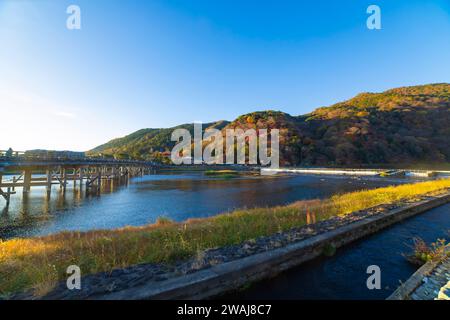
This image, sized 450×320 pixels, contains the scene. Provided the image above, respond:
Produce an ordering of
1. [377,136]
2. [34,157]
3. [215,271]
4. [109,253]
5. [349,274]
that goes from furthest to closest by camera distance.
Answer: [377,136], [34,157], [109,253], [349,274], [215,271]

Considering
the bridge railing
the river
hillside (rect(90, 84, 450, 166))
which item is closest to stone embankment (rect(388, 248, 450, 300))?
the river

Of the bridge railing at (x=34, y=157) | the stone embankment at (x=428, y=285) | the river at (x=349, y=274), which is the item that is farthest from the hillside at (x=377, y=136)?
the stone embankment at (x=428, y=285)

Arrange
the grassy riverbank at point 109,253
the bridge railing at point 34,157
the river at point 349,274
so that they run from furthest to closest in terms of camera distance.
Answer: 1. the bridge railing at point 34,157
2. the river at point 349,274
3. the grassy riverbank at point 109,253

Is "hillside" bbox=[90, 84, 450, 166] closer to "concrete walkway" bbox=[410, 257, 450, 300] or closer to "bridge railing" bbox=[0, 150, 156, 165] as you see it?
"bridge railing" bbox=[0, 150, 156, 165]

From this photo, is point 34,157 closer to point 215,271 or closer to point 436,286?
point 215,271

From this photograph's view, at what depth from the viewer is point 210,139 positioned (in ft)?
480

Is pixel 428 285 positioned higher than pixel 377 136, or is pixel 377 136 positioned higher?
pixel 377 136

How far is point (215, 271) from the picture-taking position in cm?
516

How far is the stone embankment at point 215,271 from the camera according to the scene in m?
4.33

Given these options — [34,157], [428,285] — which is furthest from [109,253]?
[34,157]

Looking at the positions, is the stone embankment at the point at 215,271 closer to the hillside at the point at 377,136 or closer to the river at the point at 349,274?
the river at the point at 349,274

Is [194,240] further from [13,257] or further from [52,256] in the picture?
[13,257]

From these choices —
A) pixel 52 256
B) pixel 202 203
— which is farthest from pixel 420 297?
pixel 202 203
